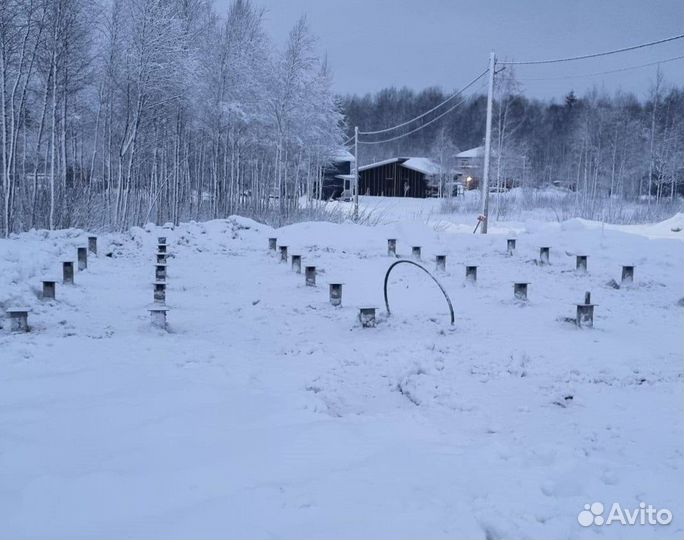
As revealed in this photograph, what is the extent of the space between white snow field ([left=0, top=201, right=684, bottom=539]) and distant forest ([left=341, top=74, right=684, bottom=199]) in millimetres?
28137

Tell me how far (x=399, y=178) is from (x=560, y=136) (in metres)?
27.0

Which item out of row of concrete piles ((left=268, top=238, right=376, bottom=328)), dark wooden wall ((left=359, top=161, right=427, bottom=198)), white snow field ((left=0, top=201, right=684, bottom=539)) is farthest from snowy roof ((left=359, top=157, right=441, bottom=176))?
white snow field ((left=0, top=201, right=684, bottom=539))

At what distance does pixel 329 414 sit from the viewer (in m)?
4.56

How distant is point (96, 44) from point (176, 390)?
61.2ft

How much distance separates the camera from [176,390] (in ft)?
15.7

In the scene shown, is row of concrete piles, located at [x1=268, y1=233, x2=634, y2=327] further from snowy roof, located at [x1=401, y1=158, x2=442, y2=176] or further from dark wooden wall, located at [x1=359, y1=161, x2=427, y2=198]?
dark wooden wall, located at [x1=359, y1=161, x2=427, y2=198]

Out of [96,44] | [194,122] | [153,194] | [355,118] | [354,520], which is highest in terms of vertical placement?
[355,118]

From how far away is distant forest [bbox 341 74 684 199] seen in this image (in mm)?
39781

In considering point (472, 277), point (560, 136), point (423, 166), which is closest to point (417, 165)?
point (423, 166)

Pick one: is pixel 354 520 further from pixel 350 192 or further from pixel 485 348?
pixel 350 192

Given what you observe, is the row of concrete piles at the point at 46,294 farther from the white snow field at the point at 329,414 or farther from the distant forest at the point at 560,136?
the distant forest at the point at 560,136

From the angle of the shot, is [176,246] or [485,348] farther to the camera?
[176,246]

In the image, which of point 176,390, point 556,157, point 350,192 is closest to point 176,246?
point 176,390

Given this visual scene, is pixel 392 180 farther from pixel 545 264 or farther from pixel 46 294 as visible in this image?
pixel 46 294
